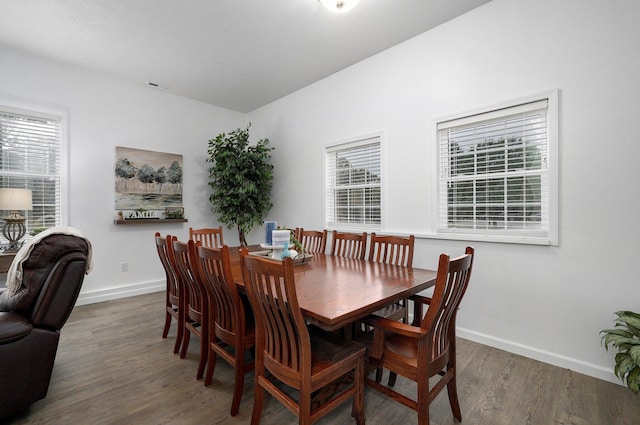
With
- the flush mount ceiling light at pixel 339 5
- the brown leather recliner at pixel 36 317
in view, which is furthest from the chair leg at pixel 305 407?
the flush mount ceiling light at pixel 339 5

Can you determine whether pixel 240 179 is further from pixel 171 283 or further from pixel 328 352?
pixel 328 352

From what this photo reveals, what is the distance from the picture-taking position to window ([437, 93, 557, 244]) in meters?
2.36

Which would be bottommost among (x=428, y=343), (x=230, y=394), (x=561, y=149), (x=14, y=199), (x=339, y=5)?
(x=230, y=394)

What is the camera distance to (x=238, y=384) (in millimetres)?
1733

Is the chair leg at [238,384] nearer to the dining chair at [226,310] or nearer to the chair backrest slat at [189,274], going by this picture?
the dining chair at [226,310]

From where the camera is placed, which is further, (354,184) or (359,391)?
(354,184)

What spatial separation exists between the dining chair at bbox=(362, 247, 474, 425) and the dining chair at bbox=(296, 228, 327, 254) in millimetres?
1593

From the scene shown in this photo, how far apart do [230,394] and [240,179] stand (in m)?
3.03

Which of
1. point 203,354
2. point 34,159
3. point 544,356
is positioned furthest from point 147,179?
point 544,356

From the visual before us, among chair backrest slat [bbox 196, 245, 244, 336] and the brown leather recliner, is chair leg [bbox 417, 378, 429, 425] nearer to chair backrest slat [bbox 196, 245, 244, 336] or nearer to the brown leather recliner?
chair backrest slat [bbox 196, 245, 244, 336]

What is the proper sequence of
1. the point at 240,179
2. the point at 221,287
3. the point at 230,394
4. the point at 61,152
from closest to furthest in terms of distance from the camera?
the point at 221,287 → the point at 230,394 → the point at 61,152 → the point at 240,179

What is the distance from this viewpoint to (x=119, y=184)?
405cm

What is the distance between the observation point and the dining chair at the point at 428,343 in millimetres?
1303

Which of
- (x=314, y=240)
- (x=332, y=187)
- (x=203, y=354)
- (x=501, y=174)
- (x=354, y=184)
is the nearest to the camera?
(x=203, y=354)
